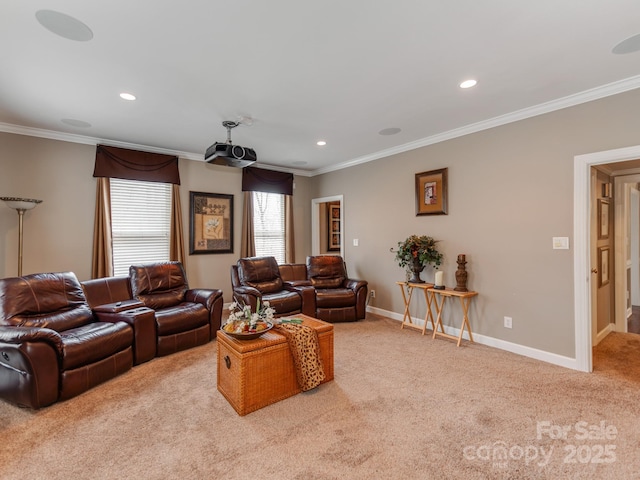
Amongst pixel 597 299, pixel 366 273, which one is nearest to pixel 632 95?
pixel 597 299

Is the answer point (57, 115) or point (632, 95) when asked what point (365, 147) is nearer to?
point (632, 95)

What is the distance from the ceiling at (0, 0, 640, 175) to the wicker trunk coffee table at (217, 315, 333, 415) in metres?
2.18

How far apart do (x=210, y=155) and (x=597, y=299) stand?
4971 mm

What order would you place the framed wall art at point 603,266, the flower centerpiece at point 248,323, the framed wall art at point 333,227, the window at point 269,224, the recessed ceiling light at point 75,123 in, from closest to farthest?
the flower centerpiece at point 248,323 → the recessed ceiling light at point 75,123 → the framed wall art at point 603,266 → the window at point 269,224 → the framed wall art at point 333,227

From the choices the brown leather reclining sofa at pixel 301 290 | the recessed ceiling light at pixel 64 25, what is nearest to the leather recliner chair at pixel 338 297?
the brown leather reclining sofa at pixel 301 290

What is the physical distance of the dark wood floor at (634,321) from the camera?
426 centimetres

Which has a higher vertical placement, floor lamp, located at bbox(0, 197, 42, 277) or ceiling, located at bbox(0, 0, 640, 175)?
ceiling, located at bbox(0, 0, 640, 175)

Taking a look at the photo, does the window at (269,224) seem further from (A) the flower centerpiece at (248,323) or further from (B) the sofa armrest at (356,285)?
(A) the flower centerpiece at (248,323)

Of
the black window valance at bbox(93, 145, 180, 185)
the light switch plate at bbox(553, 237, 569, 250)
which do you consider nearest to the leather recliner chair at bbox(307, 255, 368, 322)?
the light switch plate at bbox(553, 237, 569, 250)

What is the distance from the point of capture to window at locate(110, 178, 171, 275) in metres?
4.54

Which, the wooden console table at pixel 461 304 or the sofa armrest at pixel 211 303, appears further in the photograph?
the sofa armrest at pixel 211 303

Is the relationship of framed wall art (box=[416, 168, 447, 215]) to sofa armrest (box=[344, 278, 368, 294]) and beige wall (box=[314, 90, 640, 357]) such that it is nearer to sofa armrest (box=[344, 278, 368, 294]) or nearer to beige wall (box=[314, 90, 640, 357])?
beige wall (box=[314, 90, 640, 357])

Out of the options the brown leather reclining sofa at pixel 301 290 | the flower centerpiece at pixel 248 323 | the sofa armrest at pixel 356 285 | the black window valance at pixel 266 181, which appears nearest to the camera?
the flower centerpiece at pixel 248 323

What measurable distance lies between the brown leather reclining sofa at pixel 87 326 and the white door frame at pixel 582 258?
154 inches
